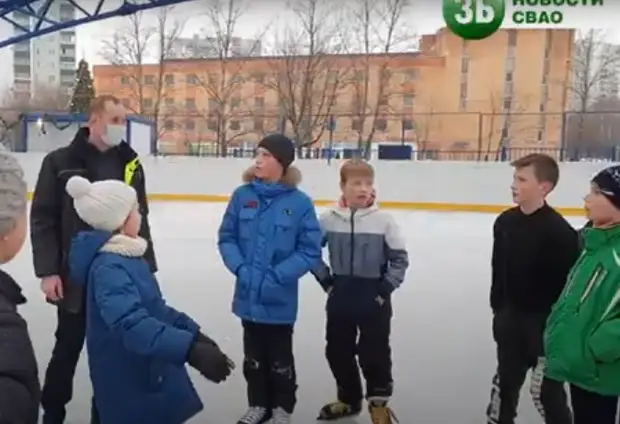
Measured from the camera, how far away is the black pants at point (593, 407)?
1608 mm

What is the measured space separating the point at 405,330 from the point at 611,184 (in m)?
2.22

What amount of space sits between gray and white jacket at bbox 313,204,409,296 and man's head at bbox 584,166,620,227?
0.88 meters

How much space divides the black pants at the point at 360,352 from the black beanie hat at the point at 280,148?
581mm

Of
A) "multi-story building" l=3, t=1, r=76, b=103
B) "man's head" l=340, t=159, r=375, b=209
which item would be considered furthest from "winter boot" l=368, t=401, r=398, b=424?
"multi-story building" l=3, t=1, r=76, b=103

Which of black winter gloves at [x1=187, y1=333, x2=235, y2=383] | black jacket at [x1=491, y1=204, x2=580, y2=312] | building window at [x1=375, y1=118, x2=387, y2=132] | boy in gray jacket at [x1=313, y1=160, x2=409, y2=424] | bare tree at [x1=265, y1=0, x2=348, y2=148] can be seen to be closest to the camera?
black winter gloves at [x1=187, y1=333, x2=235, y2=383]

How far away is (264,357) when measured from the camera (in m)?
2.35

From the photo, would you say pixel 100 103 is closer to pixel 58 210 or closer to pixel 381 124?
pixel 58 210

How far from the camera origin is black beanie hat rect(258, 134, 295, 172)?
7.61 ft

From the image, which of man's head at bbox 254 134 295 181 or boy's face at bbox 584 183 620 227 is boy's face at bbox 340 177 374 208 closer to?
man's head at bbox 254 134 295 181

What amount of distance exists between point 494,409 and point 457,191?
30.0ft

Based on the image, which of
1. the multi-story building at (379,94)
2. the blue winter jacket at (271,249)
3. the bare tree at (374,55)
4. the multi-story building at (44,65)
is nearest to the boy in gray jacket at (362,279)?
the blue winter jacket at (271,249)

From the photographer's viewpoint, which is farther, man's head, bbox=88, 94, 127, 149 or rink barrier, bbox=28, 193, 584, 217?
rink barrier, bbox=28, 193, 584, 217

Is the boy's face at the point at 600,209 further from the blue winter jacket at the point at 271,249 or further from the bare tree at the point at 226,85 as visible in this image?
the bare tree at the point at 226,85

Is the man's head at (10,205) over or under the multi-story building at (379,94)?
under
